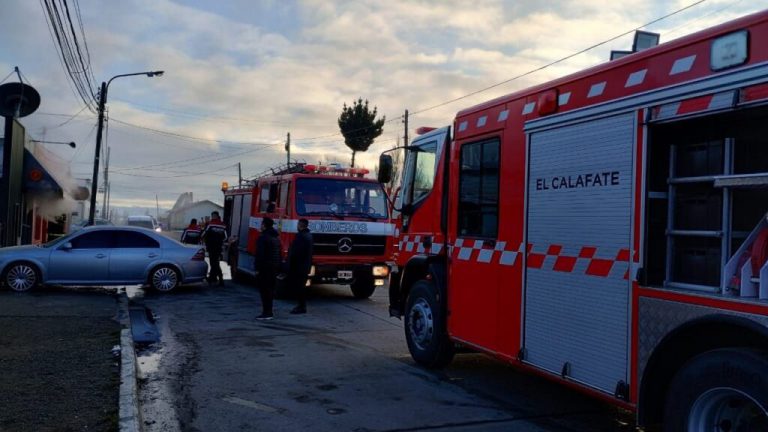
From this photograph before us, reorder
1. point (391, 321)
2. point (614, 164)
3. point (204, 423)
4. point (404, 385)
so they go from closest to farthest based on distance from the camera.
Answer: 1. point (614, 164)
2. point (204, 423)
3. point (404, 385)
4. point (391, 321)

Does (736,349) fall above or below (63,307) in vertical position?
above

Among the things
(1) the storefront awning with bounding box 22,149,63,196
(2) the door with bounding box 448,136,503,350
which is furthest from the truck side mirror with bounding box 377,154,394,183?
(1) the storefront awning with bounding box 22,149,63,196

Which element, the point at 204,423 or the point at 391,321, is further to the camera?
the point at 391,321

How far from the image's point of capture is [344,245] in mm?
13391

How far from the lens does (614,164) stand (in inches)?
176

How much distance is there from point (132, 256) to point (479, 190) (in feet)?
32.3

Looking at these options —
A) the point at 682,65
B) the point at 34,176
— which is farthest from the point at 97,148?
the point at 682,65

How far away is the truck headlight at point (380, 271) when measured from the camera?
13586 mm

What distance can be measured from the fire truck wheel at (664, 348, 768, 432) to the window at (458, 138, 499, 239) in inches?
94.8

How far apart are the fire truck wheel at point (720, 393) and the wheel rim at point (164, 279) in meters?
12.1

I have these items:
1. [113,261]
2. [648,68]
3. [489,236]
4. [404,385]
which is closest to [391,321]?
[404,385]

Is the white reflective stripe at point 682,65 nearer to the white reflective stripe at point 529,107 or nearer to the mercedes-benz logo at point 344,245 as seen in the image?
the white reflective stripe at point 529,107

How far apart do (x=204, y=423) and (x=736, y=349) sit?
158 inches

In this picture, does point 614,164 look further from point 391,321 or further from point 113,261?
point 113,261
